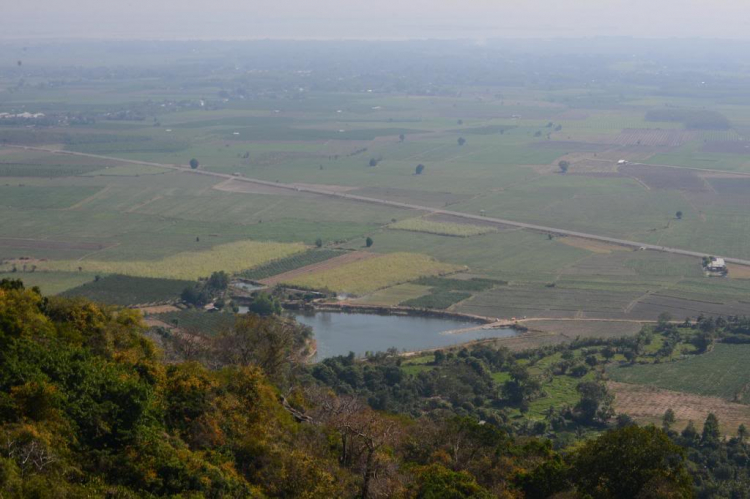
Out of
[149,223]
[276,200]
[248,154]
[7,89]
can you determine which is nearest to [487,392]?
[149,223]

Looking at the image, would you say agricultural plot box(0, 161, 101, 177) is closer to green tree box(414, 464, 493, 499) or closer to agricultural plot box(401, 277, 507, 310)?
agricultural plot box(401, 277, 507, 310)

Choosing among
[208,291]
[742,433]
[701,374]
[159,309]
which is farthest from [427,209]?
[742,433]

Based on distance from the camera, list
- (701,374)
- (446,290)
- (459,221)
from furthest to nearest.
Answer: (459,221)
(446,290)
(701,374)

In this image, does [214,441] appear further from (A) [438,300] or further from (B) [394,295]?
(B) [394,295]

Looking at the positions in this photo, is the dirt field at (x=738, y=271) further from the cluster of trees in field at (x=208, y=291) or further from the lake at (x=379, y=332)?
the cluster of trees in field at (x=208, y=291)

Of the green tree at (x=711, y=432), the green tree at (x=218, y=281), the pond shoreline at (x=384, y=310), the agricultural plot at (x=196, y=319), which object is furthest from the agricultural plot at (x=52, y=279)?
the green tree at (x=711, y=432)

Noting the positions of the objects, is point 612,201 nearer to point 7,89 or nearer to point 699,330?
point 699,330

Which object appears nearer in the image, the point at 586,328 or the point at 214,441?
the point at 214,441
